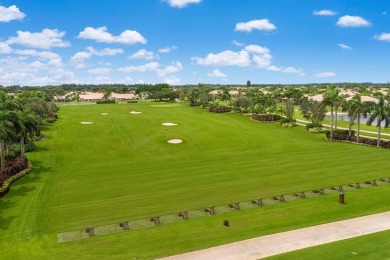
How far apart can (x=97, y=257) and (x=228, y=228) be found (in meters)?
10.1

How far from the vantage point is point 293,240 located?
25.1 m

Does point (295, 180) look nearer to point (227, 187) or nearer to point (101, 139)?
point (227, 187)

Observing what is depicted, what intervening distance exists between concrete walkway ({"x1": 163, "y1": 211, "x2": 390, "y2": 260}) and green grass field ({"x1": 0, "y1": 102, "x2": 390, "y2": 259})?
3.70 ft

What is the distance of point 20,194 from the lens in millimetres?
37125

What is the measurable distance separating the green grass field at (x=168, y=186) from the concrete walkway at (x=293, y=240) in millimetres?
1129

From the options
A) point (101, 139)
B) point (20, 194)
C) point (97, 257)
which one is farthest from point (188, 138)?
point (97, 257)

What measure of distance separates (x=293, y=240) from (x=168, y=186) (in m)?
17.7

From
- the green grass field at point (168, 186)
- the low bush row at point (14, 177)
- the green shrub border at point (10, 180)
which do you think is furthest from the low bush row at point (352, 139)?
the low bush row at point (14, 177)

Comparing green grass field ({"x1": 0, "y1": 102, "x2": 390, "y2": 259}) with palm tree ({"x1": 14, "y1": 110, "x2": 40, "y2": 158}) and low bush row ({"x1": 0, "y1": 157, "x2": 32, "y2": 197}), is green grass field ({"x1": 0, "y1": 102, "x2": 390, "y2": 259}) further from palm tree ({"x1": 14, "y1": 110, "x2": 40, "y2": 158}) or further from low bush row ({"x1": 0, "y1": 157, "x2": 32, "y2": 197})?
palm tree ({"x1": 14, "y1": 110, "x2": 40, "y2": 158})

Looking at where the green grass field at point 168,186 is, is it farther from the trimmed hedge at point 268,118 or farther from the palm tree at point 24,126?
the trimmed hedge at point 268,118

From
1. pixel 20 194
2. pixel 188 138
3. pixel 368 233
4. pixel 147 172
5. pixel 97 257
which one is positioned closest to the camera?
pixel 97 257

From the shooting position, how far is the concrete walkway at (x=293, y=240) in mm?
23125

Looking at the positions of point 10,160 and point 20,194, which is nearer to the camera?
point 20,194

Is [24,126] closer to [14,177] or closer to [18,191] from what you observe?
[14,177]
